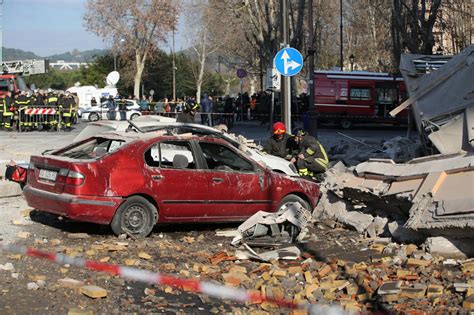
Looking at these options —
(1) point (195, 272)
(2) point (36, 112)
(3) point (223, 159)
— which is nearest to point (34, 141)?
(2) point (36, 112)

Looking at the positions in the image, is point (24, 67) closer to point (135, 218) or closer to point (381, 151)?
point (381, 151)

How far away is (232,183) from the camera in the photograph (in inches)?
370

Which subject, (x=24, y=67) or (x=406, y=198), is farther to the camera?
(x=24, y=67)

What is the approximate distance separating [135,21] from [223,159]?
50.2 m

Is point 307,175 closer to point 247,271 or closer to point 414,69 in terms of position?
point 414,69

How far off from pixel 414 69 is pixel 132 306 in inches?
317

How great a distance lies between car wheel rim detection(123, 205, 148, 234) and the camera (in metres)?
8.65

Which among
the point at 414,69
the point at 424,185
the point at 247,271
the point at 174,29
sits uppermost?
the point at 174,29

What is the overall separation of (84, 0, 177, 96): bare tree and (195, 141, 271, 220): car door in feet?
163

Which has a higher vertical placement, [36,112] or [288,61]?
[288,61]

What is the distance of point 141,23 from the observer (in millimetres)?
57500

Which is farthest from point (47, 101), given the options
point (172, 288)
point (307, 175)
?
point (172, 288)

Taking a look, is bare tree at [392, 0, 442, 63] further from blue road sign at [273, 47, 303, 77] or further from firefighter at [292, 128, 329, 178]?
firefighter at [292, 128, 329, 178]

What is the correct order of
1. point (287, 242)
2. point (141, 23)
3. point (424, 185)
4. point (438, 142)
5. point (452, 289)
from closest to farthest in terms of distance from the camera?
point (452, 289) < point (424, 185) < point (287, 242) < point (438, 142) < point (141, 23)
